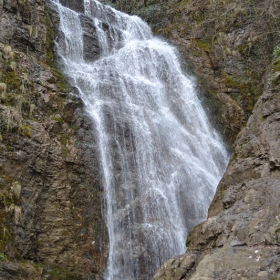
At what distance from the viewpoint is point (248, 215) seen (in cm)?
630

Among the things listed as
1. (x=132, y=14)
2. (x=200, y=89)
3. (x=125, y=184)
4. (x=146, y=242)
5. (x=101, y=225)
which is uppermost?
(x=132, y=14)

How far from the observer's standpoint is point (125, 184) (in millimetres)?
9945

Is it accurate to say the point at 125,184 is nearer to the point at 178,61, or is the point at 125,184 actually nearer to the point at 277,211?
the point at 277,211

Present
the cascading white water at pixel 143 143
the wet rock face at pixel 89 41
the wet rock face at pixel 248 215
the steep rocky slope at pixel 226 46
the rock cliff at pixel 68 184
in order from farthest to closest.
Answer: the steep rocky slope at pixel 226 46 < the wet rock face at pixel 89 41 < the cascading white water at pixel 143 143 < the rock cliff at pixel 68 184 < the wet rock face at pixel 248 215

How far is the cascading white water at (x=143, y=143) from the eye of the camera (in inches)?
A: 359

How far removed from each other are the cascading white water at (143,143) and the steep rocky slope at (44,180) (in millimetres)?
491

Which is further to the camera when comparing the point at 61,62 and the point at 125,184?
the point at 61,62

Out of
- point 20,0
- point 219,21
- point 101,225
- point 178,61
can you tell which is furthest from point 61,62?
point 219,21

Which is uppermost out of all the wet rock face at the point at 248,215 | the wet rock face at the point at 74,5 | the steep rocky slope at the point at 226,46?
the wet rock face at the point at 74,5

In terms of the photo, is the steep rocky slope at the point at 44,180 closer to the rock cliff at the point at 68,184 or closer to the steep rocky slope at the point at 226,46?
the rock cliff at the point at 68,184

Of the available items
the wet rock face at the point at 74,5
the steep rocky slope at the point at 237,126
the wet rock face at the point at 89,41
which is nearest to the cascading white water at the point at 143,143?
the wet rock face at the point at 89,41

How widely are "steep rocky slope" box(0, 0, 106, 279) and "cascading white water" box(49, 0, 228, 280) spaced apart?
49cm

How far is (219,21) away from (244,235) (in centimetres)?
1428

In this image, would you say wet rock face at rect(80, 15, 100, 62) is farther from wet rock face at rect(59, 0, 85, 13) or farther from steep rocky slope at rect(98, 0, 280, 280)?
steep rocky slope at rect(98, 0, 280, 280)
